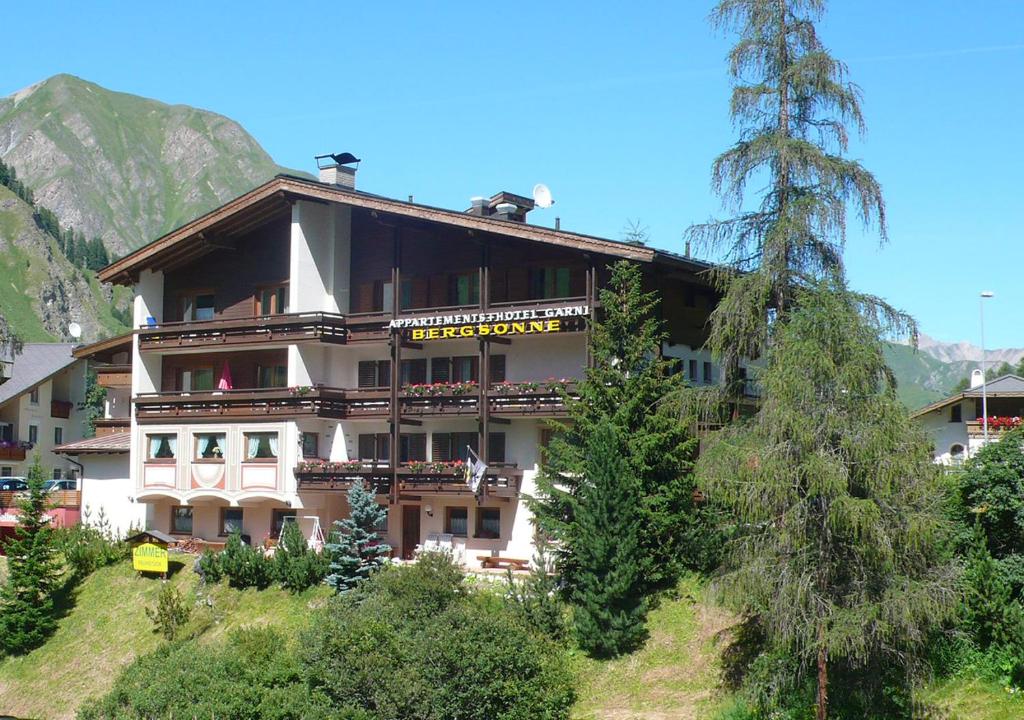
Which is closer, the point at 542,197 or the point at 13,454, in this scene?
the point at 542,197

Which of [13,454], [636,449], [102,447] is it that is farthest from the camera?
[13,454]

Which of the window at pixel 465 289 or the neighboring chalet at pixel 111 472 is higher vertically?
the window at pixel 465 289

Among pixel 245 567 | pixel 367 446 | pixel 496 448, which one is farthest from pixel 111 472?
pixel 496 448

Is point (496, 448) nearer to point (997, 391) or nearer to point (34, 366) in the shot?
point (997, 391)

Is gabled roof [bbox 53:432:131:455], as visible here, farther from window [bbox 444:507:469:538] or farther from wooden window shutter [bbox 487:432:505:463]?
wooden window shutter [bbox 487:432:505:463]

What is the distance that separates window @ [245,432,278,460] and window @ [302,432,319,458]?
108cm

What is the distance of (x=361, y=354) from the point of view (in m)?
48.1

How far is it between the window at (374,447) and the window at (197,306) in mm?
8970

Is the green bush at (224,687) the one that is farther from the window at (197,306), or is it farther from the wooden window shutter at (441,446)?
the window at (197,306)

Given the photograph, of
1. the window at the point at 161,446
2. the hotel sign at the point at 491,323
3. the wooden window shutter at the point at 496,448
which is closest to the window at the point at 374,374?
the hotel sign at the point at 491,323

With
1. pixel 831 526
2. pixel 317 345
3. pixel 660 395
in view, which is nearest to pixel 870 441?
pixel 831 526

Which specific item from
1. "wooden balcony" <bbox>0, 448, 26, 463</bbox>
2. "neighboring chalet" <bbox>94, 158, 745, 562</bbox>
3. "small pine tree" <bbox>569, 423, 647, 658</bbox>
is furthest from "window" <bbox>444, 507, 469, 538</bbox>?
"wooden balcony" <bbox>0, 448, 26, 463</bbox>

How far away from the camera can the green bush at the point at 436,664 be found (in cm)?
2994

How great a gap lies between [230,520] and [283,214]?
11.9 metres
